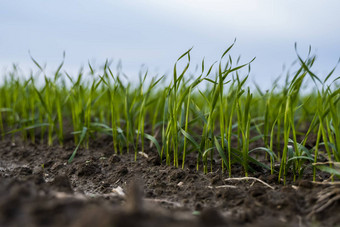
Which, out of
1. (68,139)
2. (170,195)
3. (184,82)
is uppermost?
(184,82)

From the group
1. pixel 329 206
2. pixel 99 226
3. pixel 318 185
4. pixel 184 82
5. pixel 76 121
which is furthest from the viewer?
pixel 76 121

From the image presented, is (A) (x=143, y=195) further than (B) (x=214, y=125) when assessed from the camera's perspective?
No

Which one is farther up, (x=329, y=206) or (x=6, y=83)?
(x=6, y=83)

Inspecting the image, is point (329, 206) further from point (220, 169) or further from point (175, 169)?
point (175, 169)

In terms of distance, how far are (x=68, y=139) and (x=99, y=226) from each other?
2.16 m

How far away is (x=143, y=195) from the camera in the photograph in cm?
160

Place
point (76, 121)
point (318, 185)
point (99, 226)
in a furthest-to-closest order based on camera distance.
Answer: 1. point (76, 121)
2. point (318, 185)
3. point (99, 226)

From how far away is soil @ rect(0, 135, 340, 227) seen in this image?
101 centimetres

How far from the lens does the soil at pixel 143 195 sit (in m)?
1.01

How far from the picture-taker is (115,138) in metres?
2.47

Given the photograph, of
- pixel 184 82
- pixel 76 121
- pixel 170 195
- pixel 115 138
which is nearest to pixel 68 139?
pixel 76 121

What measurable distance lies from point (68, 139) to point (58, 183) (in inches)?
55.7

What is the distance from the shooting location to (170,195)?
167 centimetres

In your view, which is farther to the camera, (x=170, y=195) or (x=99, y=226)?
(x=170, y=195)
